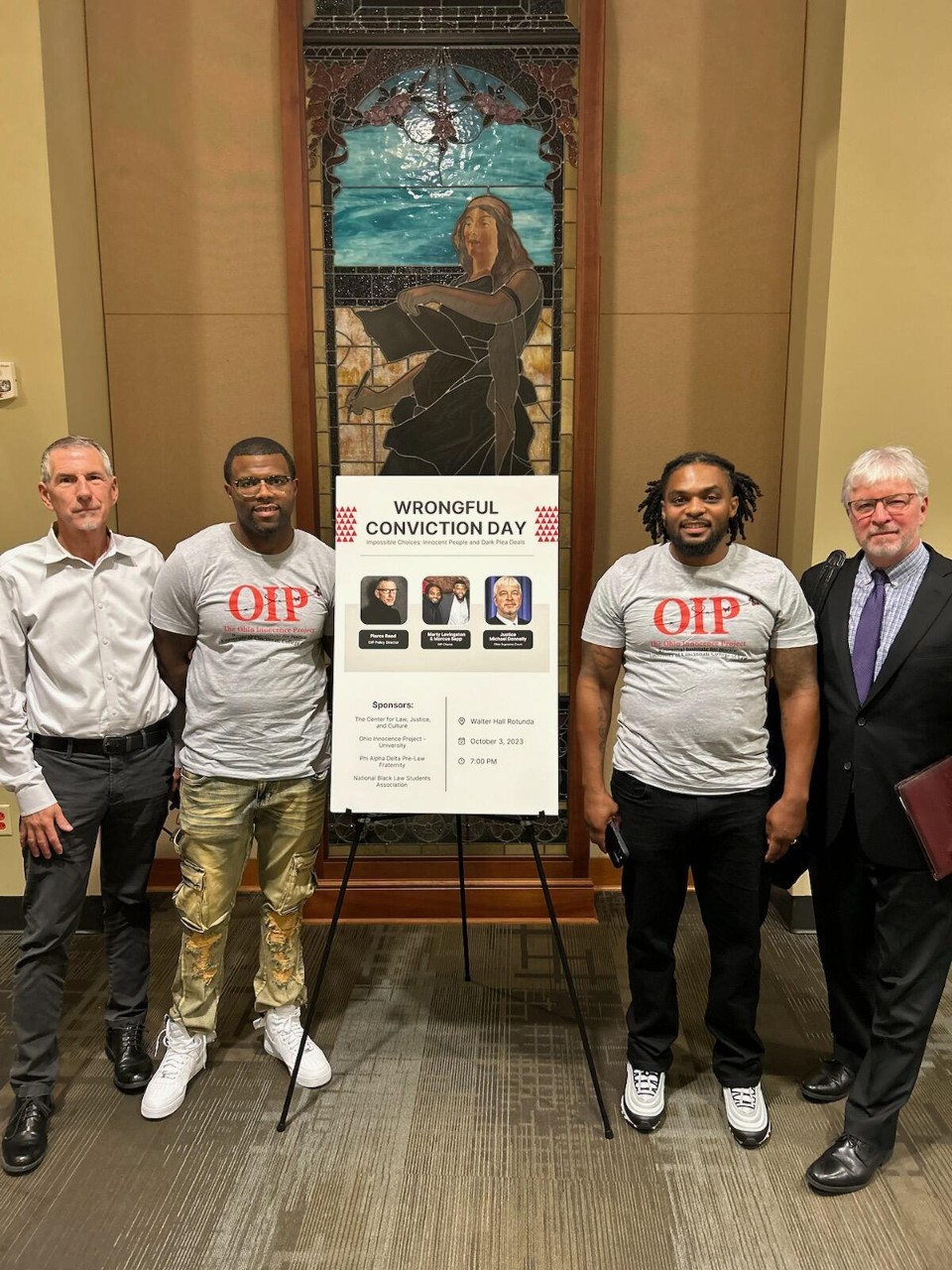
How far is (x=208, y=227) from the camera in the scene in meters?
3.11

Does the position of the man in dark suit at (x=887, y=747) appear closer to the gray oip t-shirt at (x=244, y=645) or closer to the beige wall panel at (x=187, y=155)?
the gray oip t-shirt at (x=244, y=645)

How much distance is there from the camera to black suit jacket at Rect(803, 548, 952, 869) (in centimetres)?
192

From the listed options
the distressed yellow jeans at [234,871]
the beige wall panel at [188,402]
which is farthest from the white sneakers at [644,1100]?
the beige wall panel at [188,402]

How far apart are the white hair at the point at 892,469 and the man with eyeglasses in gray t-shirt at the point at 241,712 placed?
1399 mm

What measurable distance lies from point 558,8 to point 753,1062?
3461mm

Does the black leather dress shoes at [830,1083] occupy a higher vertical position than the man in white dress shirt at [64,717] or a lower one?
lower

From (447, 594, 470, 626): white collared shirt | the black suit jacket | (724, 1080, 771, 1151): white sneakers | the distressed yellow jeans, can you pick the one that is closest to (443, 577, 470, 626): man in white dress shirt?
(447, 594, 470, 626): white collared shirt

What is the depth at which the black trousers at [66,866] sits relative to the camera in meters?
2.17

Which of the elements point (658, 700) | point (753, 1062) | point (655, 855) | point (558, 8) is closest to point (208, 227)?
point (558, 8)

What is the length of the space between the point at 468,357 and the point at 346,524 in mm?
1199

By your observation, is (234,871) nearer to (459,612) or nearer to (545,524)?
(459,612)

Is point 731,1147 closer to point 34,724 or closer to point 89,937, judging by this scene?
point 34,724

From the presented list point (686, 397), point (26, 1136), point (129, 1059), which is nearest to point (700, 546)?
point (686, 397)

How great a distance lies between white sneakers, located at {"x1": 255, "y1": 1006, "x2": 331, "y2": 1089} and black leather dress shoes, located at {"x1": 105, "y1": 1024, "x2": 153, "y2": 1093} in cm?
33
